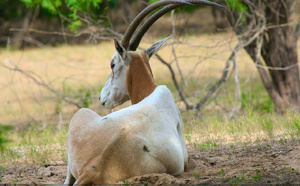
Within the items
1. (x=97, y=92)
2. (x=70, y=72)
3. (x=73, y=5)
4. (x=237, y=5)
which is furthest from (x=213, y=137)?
(x=70, y=72)

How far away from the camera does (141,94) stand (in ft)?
15.0

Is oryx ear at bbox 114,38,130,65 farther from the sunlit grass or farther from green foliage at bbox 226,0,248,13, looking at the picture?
green foliage at bbox 226,0,248,13

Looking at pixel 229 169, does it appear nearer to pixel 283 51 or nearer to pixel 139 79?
pixel 139 79

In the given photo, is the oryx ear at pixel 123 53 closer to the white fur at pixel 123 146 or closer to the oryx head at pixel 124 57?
the oryx head at pixel 124 57

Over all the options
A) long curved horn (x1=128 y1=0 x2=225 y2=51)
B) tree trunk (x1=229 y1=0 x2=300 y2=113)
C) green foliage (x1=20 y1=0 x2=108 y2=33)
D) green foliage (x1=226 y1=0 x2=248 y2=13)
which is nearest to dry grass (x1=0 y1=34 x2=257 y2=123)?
tree trunk (x1=229 y1=0 x2=300 y2=113)

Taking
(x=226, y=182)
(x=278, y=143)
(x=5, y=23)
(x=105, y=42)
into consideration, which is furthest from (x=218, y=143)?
(x=5, y=23)

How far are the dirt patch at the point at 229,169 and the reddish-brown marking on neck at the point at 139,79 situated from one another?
0.91m

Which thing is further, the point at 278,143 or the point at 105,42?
the point at 105,42

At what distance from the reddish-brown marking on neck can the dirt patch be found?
35.7 inches

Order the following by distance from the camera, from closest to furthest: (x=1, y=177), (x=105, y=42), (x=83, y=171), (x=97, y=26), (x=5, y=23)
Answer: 1. (x=83, y=171)
2. (x=1, y=177)
3. (x=97, y=26)
4. (x=105, y=42)
5. (x=5, y=23)

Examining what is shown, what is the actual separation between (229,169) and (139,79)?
148 cm

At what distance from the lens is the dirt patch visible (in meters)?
3.31

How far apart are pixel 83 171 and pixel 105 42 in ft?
39.8

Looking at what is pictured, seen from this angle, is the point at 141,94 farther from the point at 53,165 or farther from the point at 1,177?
the point at 1,177
